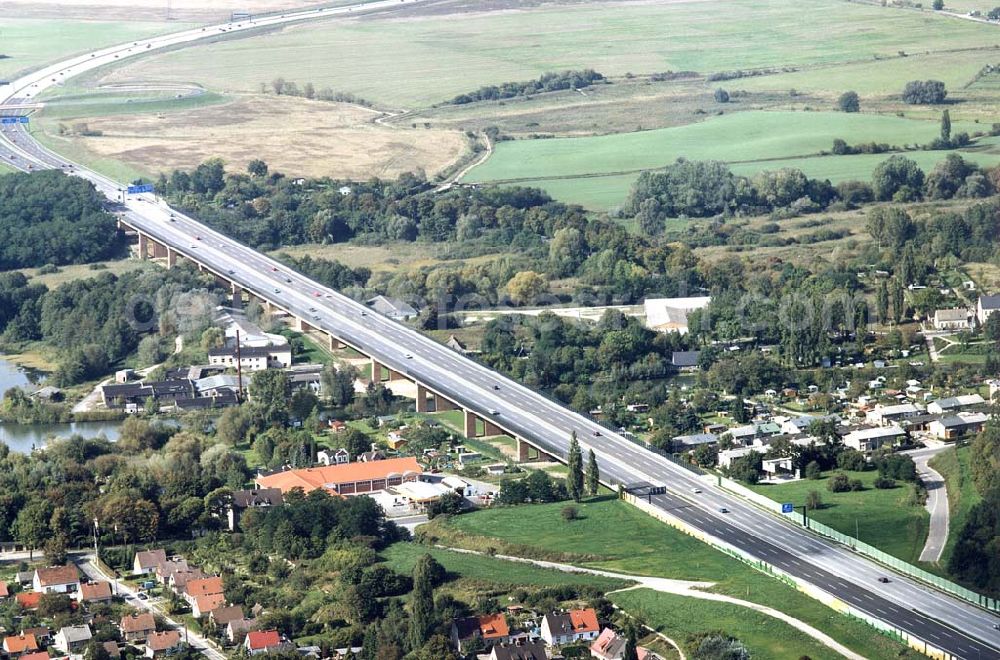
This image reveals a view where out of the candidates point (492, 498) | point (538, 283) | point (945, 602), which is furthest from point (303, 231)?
point (945, 602)

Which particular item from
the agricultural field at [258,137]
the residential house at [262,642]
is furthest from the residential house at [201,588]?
the agricultural field at [258,137]

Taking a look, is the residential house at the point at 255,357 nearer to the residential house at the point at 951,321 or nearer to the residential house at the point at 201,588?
the residential house at the point at 951,321

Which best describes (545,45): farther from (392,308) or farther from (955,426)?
(955,426)

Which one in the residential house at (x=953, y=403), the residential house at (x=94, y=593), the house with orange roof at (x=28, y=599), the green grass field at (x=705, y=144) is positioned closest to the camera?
the house with orange roof at (x=28, y=599)

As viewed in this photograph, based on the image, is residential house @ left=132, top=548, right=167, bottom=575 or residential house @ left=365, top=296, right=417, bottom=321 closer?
residential house @ left=132, top=548, right=167, bottom=575

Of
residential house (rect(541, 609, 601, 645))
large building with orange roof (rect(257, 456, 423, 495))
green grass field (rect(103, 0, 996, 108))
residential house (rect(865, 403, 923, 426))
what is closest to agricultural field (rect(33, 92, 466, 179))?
green grass field (rect(103, 0, 996, 108))

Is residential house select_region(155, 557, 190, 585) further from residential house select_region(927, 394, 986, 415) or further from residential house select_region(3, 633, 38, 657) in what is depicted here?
residential house select_region(927, 394, 986, 415)
